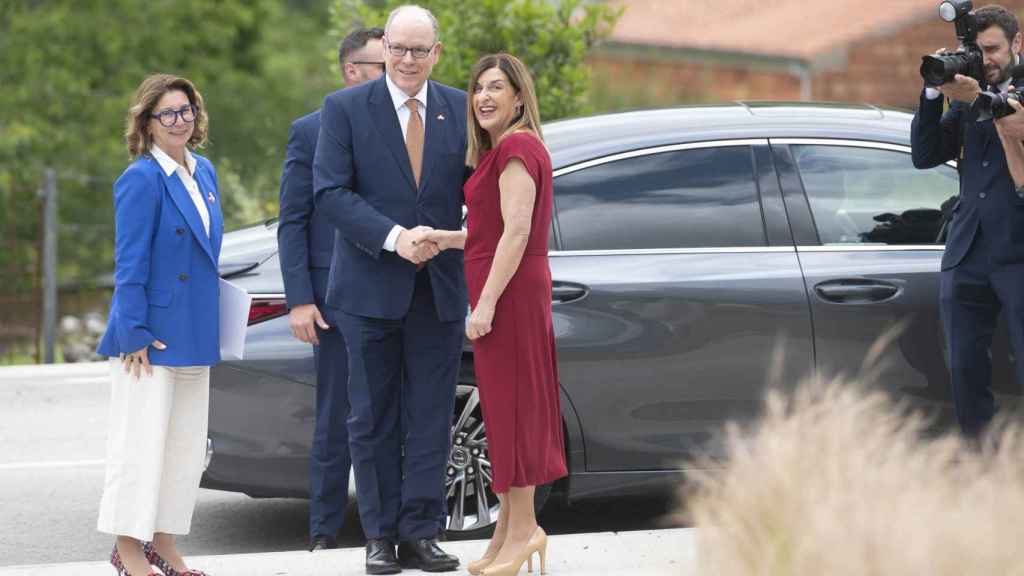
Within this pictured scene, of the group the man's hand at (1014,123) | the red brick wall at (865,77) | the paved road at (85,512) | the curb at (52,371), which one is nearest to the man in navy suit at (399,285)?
the paved road at (85,512)

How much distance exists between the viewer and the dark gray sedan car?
626cm

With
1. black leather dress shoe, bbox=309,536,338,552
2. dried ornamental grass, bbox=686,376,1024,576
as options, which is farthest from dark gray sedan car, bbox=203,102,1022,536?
dried ornamental grass, bbox=686,376,1024,576

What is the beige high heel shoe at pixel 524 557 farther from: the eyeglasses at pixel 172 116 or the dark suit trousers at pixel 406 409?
the eyeglasses at pixel 172 116

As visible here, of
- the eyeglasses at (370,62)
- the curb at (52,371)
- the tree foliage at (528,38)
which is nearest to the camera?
the eyeglasses at (370,62)

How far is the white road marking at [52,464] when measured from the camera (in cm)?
852

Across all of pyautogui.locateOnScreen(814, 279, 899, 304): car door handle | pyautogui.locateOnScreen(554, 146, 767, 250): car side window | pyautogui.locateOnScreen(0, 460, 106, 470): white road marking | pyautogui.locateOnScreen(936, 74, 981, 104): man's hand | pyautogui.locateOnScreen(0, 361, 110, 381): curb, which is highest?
pyautogui.locateOnScreen(936, 74, 981, 104): man's hand

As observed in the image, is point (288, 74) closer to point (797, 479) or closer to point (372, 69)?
point (372, 69)

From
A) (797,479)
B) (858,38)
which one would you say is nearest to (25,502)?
(797,479)

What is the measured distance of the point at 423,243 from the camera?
5445mm

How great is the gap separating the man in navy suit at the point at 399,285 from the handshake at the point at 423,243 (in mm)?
84

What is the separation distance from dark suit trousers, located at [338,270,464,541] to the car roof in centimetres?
110

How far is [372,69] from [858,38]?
1935cm

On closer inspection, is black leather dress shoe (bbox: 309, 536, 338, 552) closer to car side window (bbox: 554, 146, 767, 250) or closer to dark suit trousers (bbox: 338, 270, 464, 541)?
dark suit trousers (bbox: 338, 270, 464, 541)

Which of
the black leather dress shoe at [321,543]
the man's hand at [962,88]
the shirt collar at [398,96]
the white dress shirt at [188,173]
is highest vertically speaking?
the man's hand at [962,88]
